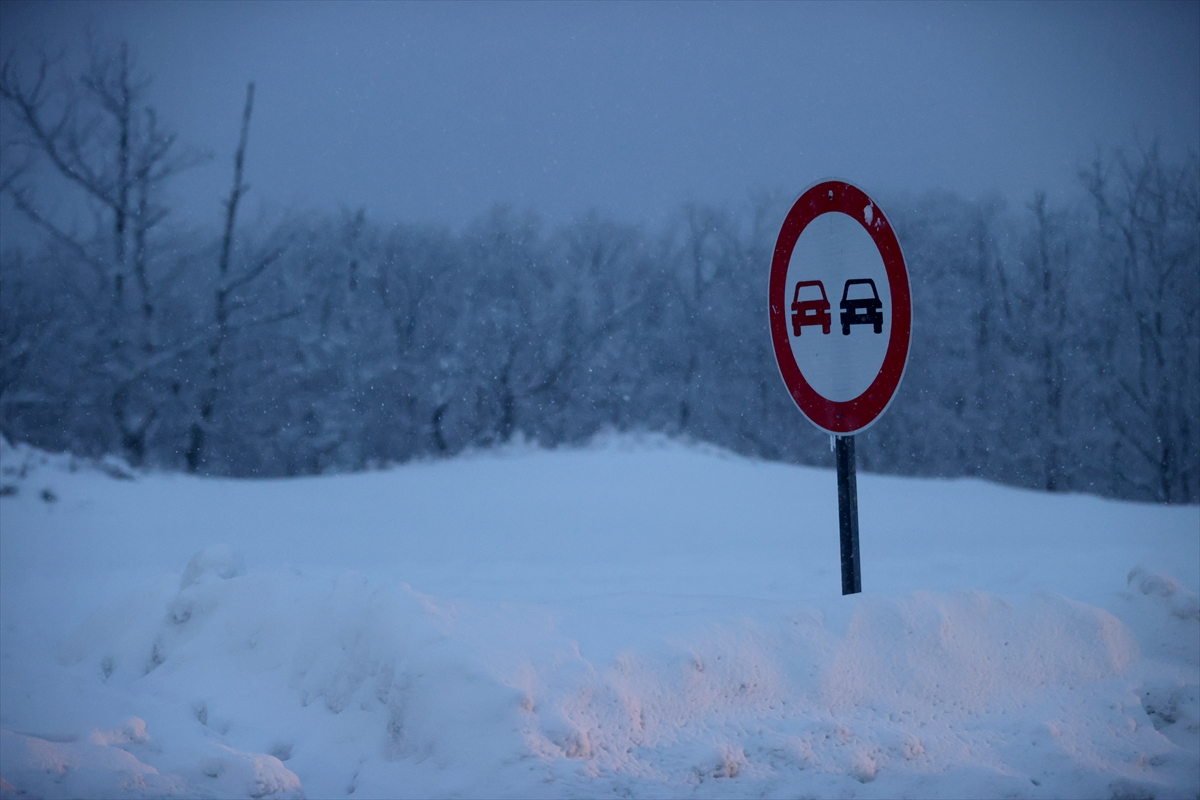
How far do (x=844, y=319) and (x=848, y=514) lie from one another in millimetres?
729

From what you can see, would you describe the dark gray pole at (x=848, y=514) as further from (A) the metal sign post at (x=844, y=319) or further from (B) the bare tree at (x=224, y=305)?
(B) the bare tree at (x=224, y=305)

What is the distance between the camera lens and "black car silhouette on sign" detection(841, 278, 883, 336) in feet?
10.5

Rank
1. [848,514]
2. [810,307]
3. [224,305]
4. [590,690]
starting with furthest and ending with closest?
[224,305]
[810,307]
[848,514]
[590,690]

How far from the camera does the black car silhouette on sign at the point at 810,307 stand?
327 centimetres

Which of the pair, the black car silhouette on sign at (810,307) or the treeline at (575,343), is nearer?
the black car silhouette on sign at (810,307)

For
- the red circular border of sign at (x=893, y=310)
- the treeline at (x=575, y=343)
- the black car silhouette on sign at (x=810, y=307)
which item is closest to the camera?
the red circular border of sign at (x=893, y=310)

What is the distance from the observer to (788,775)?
2.41m

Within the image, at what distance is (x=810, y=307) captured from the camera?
3293mm

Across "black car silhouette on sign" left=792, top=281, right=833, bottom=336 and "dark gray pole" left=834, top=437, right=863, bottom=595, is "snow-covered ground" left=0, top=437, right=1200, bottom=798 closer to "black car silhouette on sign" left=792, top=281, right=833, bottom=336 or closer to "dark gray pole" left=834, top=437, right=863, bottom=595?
"dark gray pole" left=834, top=437, right=863, bottom=595

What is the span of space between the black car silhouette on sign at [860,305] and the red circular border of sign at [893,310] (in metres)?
0.06

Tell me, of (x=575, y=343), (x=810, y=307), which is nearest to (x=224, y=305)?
(x=575, y=343)

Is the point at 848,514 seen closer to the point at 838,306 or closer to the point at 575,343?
the point at 838,306

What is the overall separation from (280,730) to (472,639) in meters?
0.71

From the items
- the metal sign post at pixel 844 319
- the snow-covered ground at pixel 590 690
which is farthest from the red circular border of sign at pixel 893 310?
the snow-covered ground at pixel 590 690
